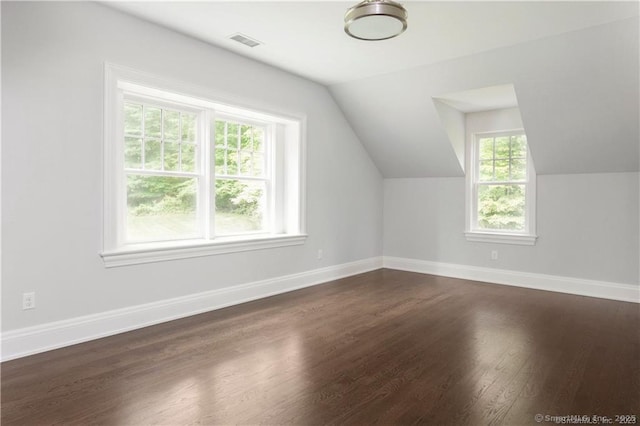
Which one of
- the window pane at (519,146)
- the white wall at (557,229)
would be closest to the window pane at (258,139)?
the white wall at (557,229)

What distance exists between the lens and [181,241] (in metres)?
3.98

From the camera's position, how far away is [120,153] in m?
3.46

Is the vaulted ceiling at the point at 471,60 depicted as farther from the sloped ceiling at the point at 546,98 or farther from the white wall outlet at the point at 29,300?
the white wall outlet at the point at 29,300

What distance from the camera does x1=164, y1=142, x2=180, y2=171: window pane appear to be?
387 cm

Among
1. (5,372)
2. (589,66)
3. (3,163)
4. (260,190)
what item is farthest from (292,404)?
(589,66)

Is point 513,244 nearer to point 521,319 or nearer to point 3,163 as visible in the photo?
point 521,319

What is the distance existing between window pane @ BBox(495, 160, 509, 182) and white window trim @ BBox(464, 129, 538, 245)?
29cm

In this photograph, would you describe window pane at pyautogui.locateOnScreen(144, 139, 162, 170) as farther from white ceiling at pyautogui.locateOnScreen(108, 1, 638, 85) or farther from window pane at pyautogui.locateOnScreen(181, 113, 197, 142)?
white ceiling at pyautogui.locateOnScreen(108, 1, 638, 85)

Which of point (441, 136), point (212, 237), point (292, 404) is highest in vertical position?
point (441, 136)

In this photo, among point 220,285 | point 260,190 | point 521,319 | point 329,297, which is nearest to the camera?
point 521,319

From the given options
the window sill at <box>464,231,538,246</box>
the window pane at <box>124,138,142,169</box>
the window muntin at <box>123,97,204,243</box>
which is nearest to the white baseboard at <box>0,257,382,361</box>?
the window muntin at <box>123,97,204,243</box>

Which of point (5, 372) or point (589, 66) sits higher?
point (589, 66)

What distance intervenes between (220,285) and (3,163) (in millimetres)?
2105

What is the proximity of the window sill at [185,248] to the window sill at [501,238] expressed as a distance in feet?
8.42
